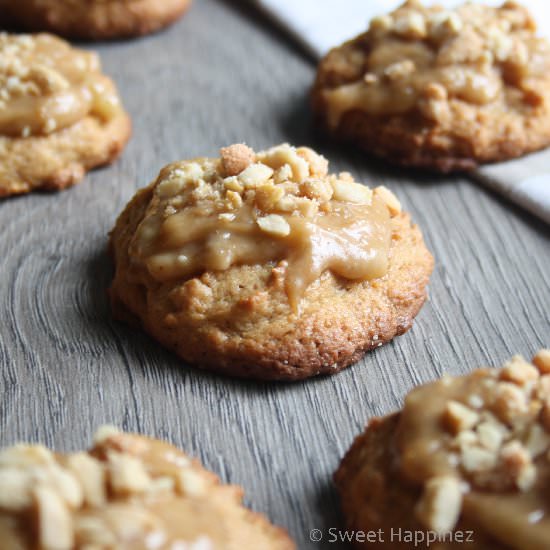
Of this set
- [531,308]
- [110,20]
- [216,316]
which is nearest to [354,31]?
[110,20]

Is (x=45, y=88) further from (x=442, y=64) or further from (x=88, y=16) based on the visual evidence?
(x=442, y=64)

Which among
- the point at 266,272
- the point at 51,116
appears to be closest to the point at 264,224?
the point at 266,272

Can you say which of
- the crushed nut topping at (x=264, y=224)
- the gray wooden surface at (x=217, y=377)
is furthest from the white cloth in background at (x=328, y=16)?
the crushed nut topping at (x=264, y=224)

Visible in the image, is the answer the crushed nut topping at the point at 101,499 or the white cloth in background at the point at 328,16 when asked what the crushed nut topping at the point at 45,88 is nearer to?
the white cloth in background at the point at 328,16

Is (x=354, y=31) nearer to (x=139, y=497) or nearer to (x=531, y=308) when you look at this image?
(x=531, y=308)

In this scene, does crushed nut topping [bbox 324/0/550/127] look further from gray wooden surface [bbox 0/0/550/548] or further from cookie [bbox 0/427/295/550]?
cookie [bbox 0/427/295/550]

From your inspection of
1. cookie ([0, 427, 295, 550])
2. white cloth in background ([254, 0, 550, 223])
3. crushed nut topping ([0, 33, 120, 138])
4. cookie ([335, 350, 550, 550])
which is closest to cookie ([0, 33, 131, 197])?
crushed nut topping ([0, 33, 120, 138])
